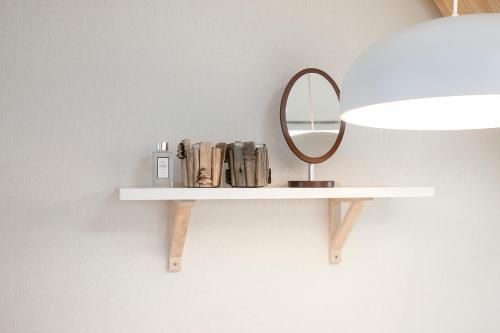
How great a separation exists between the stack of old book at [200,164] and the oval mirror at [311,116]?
1.04ft

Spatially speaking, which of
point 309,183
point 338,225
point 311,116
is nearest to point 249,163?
point 309,183

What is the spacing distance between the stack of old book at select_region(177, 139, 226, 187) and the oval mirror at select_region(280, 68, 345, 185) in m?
0.32

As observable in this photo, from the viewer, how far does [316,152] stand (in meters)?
1.87

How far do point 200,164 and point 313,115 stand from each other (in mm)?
492

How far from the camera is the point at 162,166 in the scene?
167 centimetres

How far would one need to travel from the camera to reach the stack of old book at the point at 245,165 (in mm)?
1679

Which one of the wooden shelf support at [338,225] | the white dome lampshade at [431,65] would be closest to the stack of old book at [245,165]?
the wooden shelf support at [338,225]

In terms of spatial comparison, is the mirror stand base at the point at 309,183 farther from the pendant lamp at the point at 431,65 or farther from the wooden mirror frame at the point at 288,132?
the pendant lamp at the point at 431,65

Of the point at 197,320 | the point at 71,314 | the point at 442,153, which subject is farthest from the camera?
the point at 442,153

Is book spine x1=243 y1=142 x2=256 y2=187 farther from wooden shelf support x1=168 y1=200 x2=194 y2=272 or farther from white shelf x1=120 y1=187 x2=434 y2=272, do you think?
wooden shelf support x1=168 y1=200 x2=194 y2=272

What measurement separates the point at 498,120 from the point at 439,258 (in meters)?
1.17

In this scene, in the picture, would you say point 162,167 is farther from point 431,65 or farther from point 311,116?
point 431,65

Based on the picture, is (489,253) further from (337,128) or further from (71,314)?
(71,314)

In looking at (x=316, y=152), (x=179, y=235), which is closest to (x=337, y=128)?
(x=316, y=152)
